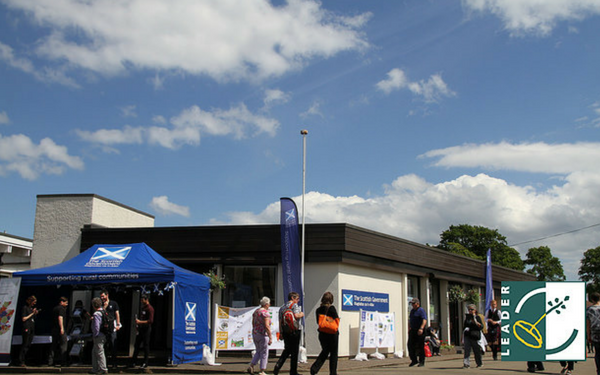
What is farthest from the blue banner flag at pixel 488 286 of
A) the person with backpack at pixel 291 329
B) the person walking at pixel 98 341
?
the person walking at pixel 98 341

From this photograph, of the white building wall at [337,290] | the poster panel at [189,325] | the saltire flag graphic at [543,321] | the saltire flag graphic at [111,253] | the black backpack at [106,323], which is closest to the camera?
the saltire flag graphic at [543,321]

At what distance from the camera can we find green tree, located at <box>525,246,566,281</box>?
63.3m

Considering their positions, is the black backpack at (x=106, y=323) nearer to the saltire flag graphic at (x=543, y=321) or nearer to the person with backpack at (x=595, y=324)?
the saltire flag graphic at (x=543, y=321)

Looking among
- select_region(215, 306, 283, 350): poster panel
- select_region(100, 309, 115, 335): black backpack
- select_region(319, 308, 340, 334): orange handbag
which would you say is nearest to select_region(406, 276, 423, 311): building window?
select_region(215, 306, 283, 350): poster panel

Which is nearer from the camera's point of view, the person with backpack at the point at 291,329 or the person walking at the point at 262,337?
the person with backpack at the point at 291,329

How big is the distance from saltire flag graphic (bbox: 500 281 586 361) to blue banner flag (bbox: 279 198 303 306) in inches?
292

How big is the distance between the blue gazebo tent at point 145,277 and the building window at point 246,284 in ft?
12.1

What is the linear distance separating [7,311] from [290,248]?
291 inches

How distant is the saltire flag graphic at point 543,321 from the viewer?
10.0 m

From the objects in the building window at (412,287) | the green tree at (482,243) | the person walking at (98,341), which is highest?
the green tree at (482,243)

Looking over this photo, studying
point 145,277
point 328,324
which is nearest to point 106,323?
point 145,277

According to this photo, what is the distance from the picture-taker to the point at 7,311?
14.6m

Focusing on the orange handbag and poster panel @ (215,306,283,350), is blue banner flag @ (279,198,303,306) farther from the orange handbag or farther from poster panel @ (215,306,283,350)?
the orange handbag

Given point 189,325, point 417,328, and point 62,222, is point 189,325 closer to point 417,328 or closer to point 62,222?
point 417,328
